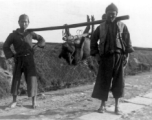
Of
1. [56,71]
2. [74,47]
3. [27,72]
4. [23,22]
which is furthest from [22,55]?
[56,71]

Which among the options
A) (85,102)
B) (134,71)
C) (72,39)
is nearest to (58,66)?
(85,102)

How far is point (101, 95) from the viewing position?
15.7 ft

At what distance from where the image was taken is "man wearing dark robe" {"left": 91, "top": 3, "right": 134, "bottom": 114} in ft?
15.2

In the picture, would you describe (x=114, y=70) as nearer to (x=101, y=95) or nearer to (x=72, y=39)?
(x=101, y=95)

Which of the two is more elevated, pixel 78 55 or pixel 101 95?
pixel 78 55

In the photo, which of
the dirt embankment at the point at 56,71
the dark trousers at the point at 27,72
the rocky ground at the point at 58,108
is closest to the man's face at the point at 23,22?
the dark trousers at the point at 27,72

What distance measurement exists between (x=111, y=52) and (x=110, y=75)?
475 millimetres

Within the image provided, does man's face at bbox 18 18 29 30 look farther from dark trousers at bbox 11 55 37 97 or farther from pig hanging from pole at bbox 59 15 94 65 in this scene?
pig hanging from pole at bbox 59 15 94 65

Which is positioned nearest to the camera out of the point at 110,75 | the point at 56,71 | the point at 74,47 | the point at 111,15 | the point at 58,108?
the point at 111,15

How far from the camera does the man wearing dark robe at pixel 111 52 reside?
4.62 m

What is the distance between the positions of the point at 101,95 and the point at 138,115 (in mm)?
845

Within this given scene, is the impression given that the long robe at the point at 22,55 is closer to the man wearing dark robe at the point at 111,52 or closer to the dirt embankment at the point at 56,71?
the dirt embankment at the point at 56,71

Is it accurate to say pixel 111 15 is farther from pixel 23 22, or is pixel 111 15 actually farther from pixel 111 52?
pixel 23 22

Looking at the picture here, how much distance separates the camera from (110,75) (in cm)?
474
